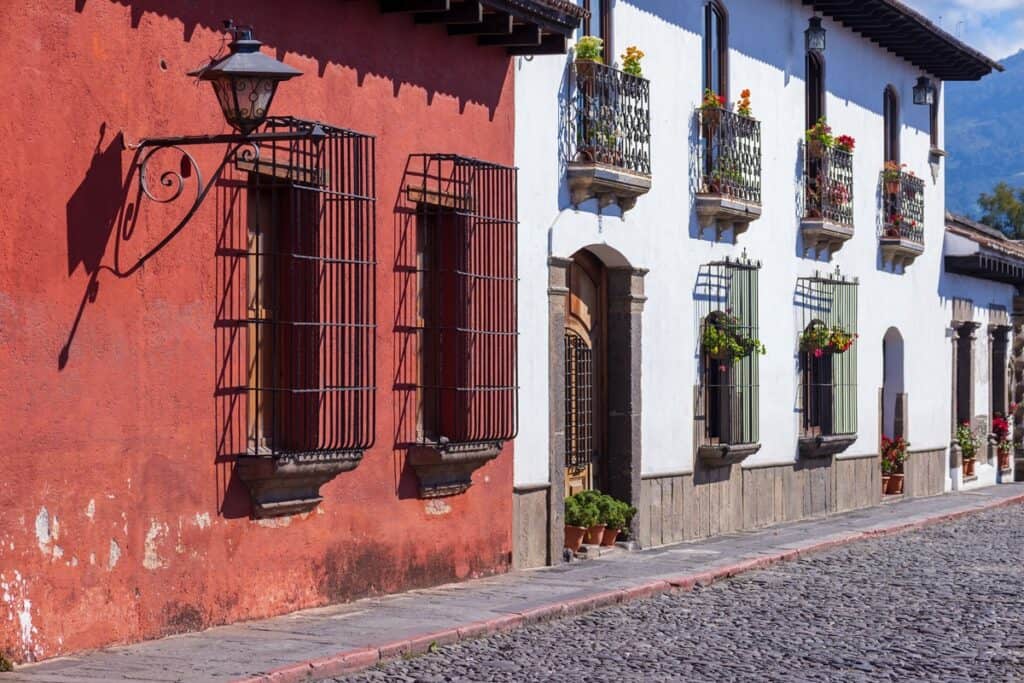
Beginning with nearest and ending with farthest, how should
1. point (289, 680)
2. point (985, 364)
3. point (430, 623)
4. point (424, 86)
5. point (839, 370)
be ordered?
point (289, 680), point (430, 623), point (424, 86), point (839, 370), point (985, 364)

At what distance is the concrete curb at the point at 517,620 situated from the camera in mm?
9148

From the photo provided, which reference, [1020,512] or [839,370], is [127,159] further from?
[1020,512]

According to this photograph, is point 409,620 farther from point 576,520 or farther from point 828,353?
point 828,353

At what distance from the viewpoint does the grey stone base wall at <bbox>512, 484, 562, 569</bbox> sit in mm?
14703

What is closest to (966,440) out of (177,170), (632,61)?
(632,61)

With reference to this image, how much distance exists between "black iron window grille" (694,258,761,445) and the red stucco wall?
6654mm

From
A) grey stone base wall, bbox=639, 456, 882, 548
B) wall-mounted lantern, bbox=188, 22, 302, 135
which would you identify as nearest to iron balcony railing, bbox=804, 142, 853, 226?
grey stone base wall, bbox=639, 456, 882, 548

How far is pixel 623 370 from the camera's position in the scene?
1708 cm

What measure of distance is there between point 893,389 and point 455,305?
1386cm

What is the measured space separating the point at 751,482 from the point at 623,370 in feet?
11.1

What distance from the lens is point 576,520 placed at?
15867 mm

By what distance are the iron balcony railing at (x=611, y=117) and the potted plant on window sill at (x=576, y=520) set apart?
2.89 m

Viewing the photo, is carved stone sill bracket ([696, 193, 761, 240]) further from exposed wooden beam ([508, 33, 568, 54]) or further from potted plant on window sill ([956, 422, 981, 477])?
potted plant on window sill ([956, 422, 981, 477])

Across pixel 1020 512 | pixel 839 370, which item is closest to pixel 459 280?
pixel 839 370
